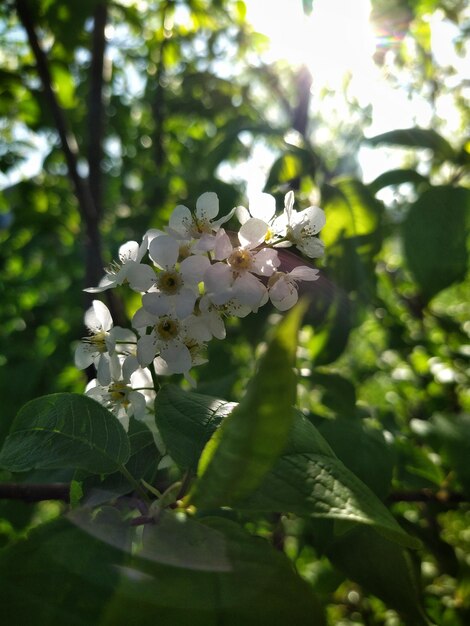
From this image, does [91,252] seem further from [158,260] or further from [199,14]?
[199,14]

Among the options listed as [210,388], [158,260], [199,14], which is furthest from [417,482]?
[199,14]

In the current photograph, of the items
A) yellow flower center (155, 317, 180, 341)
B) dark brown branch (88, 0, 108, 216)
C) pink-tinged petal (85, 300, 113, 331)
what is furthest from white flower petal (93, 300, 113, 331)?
dark brown branch (88, 0, 108, 216)

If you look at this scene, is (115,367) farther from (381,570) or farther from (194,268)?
(381,570)

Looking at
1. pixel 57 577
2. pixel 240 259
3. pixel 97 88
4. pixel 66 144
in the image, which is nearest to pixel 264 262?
pixel 240 259

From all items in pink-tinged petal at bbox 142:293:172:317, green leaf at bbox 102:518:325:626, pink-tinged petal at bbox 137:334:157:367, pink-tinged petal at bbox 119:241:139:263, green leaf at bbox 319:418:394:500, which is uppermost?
pink-tinged petal at bbox 119:241:139:263

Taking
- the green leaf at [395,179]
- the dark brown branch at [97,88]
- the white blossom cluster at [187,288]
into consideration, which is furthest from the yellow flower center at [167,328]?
the dark brown branch at [97,88]

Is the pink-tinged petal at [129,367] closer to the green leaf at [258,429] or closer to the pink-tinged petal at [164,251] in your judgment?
the pink-tinged petal at [164,251]

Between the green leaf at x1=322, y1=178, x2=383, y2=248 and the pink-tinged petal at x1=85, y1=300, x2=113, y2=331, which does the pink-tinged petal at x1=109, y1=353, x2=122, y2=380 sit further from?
the green leaf at x1=322, y1=178, x2=383, y2=248
